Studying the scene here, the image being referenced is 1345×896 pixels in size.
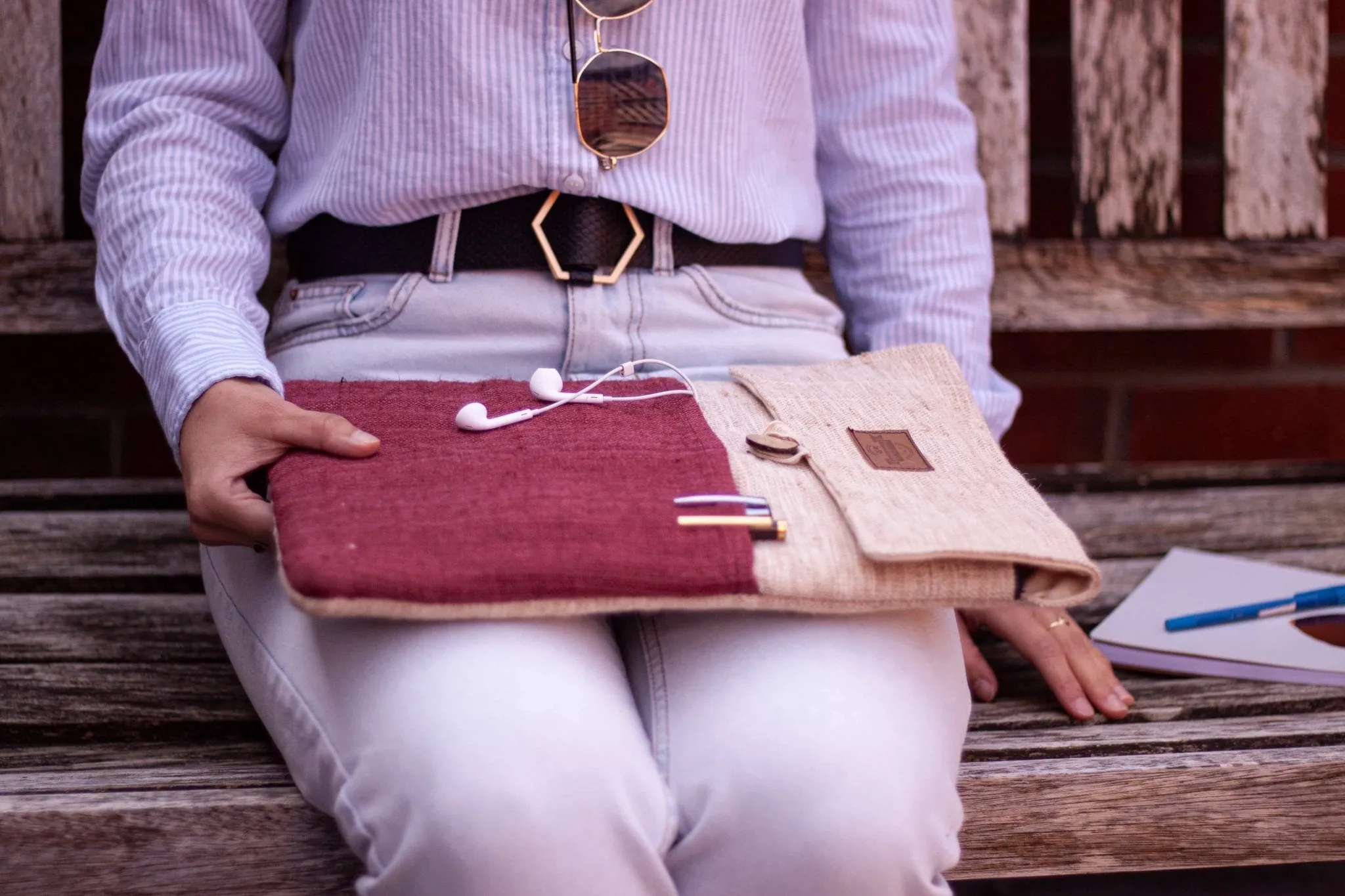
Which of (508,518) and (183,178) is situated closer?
(508,518)

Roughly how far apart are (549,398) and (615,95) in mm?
253

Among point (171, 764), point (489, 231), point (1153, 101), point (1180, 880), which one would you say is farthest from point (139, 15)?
point (1180, 880)

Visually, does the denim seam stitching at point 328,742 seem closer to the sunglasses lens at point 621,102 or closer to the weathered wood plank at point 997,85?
the sunglasses lens at point 621,102

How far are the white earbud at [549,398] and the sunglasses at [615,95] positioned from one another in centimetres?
17

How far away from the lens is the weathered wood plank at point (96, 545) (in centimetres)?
113

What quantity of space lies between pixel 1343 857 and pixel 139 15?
3.68ft

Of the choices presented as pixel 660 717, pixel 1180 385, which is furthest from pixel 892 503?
pixel 1180 385

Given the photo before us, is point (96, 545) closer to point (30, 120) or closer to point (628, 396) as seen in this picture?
point (30, 120)

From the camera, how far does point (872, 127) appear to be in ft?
3.73

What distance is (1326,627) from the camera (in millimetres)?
1047

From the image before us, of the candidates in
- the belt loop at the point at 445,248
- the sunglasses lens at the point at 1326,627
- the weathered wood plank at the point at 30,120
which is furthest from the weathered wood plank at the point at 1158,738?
the weathered wood plank at the point at 30,120

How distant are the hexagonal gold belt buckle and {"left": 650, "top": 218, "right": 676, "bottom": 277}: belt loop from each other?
0.04 feet

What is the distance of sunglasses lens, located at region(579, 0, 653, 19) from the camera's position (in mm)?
920

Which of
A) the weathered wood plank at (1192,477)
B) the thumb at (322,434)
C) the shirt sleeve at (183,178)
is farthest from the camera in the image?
the weathered wood plank at (1192,477)
